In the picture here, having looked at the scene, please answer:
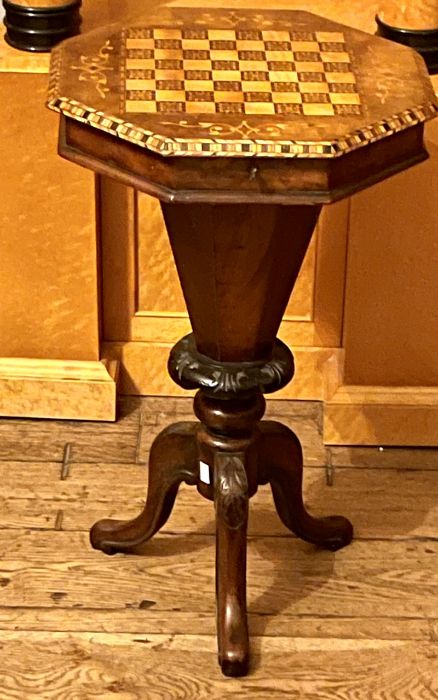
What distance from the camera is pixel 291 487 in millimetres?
2508

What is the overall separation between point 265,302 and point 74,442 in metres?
1.01

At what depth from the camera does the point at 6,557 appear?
2.61 m

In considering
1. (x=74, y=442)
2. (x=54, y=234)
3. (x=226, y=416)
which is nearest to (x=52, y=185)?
(x=54, y=234)

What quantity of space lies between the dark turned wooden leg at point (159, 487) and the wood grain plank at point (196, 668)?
0.77 ft

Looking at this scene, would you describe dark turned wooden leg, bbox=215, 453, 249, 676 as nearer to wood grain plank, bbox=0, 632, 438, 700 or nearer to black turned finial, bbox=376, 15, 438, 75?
wood grain plank, bbox=0, 632, 438, 700

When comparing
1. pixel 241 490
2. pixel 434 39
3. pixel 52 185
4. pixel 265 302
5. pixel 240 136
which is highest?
pixel 240 136

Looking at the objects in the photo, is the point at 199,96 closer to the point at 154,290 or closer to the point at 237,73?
the point at 237,73

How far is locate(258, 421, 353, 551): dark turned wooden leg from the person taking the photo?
243cm

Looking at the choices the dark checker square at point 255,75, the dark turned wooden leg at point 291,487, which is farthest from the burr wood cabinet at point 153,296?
the dark checker square at point 255,75

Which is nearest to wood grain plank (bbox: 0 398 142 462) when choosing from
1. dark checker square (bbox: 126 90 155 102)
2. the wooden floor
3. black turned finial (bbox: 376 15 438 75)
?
the wooden floor

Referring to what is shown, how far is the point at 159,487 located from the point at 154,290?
671 mm

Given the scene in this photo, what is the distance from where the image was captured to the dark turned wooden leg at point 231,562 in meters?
2.30

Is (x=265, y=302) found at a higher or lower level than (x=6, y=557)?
higher

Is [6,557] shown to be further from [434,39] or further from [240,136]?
[434,39]
